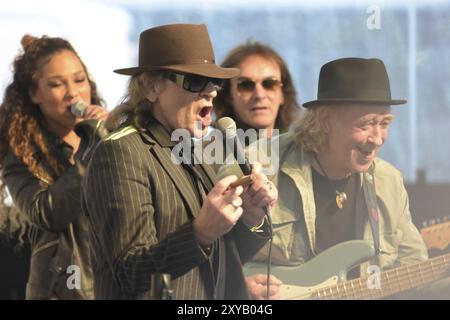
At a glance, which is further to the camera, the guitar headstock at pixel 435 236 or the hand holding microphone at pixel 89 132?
the guitar headstock at pixel 435 236

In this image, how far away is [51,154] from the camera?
3859 mm

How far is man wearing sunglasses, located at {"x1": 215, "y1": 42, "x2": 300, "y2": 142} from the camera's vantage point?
404 centimetres

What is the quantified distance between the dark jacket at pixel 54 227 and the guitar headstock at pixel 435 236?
1310mm

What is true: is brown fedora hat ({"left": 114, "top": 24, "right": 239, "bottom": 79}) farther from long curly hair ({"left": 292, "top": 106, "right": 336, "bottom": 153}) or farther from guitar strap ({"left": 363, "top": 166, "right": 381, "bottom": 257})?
guitar strap ({"left": 363, "top": 166, "right": 381, "bottom": 257})

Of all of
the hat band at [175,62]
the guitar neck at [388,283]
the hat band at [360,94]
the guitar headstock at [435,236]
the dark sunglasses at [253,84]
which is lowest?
the guitar neck at [388,283]

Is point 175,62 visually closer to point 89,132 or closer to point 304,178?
point 89,132

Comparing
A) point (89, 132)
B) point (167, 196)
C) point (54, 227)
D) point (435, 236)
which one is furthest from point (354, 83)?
point (167, 196)

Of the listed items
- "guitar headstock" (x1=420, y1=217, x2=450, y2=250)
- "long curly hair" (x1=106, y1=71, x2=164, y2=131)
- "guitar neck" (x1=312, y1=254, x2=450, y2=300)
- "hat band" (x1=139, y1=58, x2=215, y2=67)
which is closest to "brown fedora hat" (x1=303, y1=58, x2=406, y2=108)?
"guitar headstock" (x1=420, y1=217, x2=450, y2=250)

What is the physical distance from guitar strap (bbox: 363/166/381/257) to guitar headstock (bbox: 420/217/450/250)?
0.64 feet

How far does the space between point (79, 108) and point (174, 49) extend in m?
1.02

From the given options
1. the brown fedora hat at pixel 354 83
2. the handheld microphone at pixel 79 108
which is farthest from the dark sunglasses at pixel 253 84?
the handheld microphone at pixel 79 108

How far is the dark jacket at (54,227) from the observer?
358 centimetres

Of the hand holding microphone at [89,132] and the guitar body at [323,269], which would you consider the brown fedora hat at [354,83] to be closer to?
the guitar body at [323,269]
